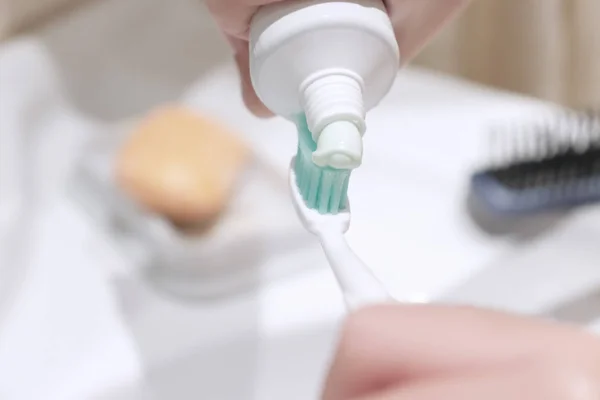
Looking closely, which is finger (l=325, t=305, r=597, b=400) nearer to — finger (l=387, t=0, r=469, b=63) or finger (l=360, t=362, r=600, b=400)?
finger (l=360, t=362, r=600, b=400)

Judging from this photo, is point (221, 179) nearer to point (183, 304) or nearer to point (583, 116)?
point (183, 304)

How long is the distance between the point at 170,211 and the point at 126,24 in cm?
15

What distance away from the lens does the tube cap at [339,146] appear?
236 mm

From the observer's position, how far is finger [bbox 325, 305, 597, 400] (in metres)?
0.18

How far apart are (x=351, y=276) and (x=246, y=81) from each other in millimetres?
115

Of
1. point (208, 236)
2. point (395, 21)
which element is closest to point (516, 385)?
point (395, 21)

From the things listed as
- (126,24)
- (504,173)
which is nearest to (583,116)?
(504,173)

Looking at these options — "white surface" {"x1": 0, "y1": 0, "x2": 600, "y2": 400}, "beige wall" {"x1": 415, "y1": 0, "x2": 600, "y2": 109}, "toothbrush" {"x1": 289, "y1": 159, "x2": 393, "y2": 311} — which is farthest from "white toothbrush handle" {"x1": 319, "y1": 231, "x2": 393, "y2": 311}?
"beige wall" {"x1": 415, "y1": 0, "x2": 600, "y2": 109}

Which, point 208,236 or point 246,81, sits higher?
point 246,81

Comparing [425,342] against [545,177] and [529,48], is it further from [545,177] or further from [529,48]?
[529,48]

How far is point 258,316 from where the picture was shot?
417 mm

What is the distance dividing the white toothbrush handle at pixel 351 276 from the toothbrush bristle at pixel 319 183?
0.04ft

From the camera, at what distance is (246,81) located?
0.32 meters

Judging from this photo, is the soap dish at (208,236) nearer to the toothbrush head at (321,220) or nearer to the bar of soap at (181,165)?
the bar of soap at (181,165)
